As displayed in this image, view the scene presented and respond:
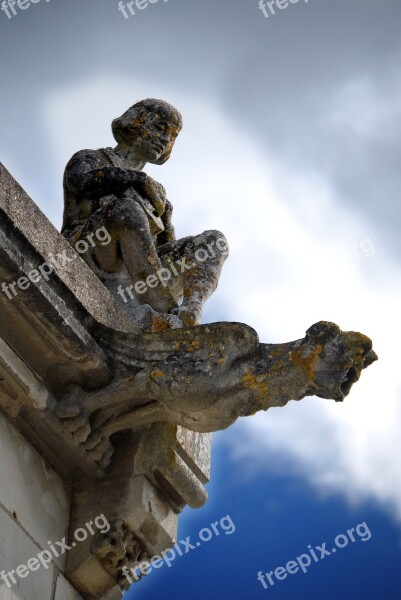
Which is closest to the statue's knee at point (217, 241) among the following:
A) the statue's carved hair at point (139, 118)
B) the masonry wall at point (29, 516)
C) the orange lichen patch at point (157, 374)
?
the statue's carved hair at point (139, 118)

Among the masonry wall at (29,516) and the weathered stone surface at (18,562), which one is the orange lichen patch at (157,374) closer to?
the masonry wall at (29,516)

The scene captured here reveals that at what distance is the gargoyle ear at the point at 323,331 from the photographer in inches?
248

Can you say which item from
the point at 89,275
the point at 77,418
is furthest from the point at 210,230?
the point at 77,418

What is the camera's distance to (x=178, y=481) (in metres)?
6.86

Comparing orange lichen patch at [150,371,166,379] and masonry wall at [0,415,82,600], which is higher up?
orange lichen patch at [150,371,166,379]

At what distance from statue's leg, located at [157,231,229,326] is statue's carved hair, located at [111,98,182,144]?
2.91 feet

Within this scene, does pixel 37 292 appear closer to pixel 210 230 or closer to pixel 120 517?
pixel 120 517

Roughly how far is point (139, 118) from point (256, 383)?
9.31 ft

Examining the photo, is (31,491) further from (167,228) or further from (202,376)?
(167,228)

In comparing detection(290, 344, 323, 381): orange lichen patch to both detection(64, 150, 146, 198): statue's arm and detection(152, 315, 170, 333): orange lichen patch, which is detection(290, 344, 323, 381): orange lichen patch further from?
detection(64, 150, 146, 198): statue's arm

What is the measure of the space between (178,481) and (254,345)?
2.93ft

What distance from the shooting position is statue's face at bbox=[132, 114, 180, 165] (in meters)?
8.58

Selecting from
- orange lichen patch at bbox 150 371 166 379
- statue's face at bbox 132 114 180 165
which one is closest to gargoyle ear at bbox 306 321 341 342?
orange lichen patch at bbox 150 371 166 379

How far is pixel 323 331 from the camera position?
6320mm
